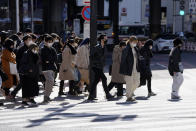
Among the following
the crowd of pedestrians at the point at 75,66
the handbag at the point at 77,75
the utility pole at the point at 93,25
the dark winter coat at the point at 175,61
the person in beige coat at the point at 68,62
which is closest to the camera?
the crowd of pedestrians at the point at 75,66

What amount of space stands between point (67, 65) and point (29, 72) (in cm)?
219

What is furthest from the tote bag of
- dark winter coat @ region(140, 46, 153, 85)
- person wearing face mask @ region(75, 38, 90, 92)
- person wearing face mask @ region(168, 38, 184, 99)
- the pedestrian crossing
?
person wearing face mask @ region(168, 38, 184, 99)

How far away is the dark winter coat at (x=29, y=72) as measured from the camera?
11.6 metres

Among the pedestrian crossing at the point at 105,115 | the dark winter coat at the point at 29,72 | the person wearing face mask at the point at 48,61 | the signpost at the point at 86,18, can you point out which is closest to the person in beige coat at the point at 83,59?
the signpost at the point at 86,18

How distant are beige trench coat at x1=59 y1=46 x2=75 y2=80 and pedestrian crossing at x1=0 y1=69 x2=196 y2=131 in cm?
64

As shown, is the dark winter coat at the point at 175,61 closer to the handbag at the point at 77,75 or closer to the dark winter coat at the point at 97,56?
the dark winter coat at the point at 97,56

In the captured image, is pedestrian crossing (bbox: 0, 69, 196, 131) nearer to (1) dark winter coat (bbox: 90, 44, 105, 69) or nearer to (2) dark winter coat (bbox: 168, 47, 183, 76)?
(2) dark winter coat (bbox: 168, 47, 183, 76)

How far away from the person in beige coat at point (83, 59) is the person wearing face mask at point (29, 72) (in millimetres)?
2043

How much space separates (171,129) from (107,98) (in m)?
4.93

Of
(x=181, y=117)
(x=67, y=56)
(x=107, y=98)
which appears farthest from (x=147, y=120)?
(x=67, y=56)

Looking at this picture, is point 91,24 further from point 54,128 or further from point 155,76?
point 155,76

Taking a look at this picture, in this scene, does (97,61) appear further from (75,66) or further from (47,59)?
(47,59)

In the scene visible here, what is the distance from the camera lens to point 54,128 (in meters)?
8.61

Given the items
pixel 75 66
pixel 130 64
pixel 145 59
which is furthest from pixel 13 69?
pixel 145 59
